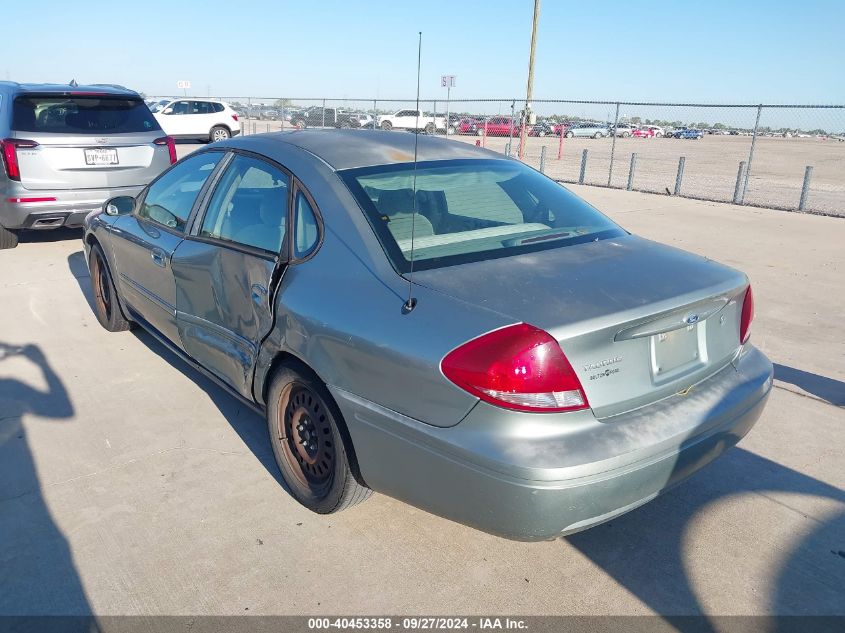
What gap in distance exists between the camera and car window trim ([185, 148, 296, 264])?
305cm

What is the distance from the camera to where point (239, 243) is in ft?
11.0

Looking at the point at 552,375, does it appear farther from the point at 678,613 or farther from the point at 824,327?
the point at 824,327

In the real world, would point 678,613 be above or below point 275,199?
below

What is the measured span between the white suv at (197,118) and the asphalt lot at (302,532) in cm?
2102

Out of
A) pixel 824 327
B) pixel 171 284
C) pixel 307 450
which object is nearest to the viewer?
pixel 307 450

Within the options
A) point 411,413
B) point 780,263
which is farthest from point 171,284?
point 780,263

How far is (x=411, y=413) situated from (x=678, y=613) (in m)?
1.19

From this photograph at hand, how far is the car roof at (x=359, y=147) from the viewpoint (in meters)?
3.22

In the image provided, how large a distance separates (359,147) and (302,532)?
5.87 feet

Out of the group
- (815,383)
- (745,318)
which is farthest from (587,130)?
(745,318)

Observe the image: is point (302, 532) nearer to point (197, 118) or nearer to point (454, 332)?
point (454, 332)

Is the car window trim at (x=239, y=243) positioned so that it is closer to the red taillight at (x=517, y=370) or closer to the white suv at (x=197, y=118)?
the red taillight at (x=517, y=370)

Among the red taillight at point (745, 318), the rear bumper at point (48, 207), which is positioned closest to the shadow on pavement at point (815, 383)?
the red taillight at point (745, 318)

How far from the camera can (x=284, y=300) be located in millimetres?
2904
